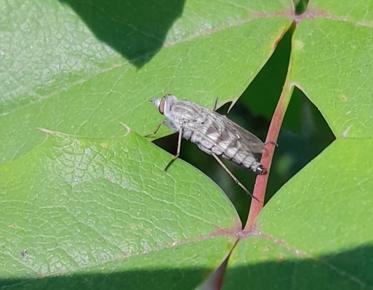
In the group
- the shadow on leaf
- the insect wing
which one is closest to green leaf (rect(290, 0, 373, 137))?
the insect wing

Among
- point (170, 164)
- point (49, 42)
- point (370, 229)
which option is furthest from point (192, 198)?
point (49, 42)

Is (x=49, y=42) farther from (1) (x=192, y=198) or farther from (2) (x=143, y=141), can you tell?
(1) (x=192, y=198)

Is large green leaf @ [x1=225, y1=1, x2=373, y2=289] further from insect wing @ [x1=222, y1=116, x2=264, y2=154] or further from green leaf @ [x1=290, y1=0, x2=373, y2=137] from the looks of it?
insect wing @ [x1=222, y1=116, x2=264, y2=154]

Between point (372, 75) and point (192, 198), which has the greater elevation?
point (372, 75)

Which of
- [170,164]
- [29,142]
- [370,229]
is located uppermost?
[370,229]

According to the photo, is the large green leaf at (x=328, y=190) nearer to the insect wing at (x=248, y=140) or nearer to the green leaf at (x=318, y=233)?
the green leaf at (x=318, y=233)

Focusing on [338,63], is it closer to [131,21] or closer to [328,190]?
[328,190]

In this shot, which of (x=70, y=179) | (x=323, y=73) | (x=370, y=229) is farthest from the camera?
(x=323, y=73)
